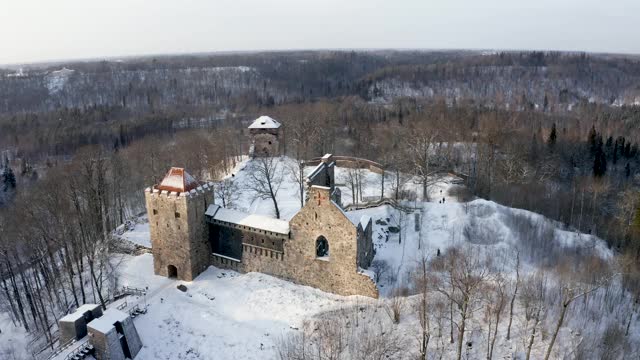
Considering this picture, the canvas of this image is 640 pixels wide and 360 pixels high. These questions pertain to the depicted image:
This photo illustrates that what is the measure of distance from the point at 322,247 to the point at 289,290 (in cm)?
329

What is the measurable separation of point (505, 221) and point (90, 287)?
3116cm

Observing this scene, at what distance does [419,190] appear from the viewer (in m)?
46.7

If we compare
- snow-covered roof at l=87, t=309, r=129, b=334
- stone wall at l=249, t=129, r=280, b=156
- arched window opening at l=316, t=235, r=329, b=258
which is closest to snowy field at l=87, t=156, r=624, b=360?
snow-covered roof at l=87, t=309, r=129, b=334

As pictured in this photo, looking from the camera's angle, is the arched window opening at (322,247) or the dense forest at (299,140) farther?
the dense forest at (299,140)

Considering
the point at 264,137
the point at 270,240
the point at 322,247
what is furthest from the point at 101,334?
the point at 264,137

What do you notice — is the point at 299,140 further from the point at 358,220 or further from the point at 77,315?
the point at 77,315

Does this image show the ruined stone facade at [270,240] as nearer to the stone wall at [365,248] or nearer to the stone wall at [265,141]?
the stone wall at [365,248]

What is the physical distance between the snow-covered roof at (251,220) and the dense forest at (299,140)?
7233 mm

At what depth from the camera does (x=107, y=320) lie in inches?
882

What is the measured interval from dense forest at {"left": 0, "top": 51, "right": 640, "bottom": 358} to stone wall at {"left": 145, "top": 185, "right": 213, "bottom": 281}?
11.7ft

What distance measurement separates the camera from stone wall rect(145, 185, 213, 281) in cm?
2833

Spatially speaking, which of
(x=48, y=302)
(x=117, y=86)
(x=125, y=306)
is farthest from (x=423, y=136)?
(x=117, y=86)

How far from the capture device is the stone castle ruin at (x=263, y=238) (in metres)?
26.9

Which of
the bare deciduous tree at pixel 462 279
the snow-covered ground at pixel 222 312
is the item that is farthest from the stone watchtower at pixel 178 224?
the bare deciduous tree at pixel 462 279
